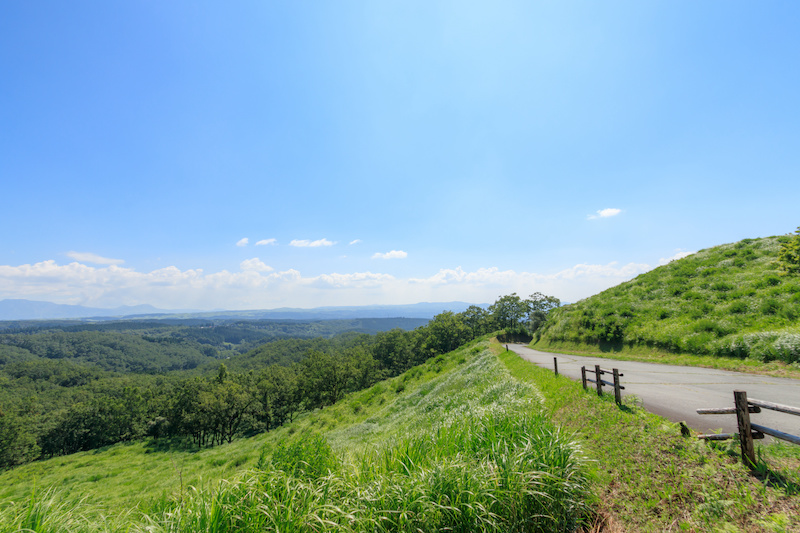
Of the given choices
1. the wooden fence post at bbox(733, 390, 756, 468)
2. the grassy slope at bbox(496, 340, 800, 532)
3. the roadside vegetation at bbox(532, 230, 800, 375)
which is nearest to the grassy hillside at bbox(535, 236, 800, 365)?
the roadside vegetation at bbox(532, 230, 800, 375)

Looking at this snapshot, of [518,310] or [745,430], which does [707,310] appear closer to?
[745,430]

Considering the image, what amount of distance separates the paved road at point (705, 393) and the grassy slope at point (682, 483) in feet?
3.29

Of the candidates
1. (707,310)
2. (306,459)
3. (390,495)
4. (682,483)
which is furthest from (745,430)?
(707,310)

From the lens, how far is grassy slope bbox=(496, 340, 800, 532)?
3.63 metres

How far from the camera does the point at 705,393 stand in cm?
794

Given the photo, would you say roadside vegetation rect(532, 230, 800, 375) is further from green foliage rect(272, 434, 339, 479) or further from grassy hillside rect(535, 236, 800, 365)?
green foliage rect(272, 434, 339, 479)

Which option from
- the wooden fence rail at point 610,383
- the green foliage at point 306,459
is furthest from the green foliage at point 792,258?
the green foliage at point 306,459

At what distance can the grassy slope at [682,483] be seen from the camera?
363 centimetres

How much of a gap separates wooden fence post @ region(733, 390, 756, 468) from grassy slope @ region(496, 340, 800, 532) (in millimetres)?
126

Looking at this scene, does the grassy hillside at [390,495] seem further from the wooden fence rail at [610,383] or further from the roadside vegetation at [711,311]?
the roadside vegetation at [711,311]

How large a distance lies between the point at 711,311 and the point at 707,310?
0.28 metres

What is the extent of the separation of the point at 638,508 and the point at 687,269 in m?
23.3

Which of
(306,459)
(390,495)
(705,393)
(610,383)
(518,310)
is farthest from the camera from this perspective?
(518,310)

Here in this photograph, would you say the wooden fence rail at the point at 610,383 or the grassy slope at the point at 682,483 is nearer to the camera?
the grassy slope at the point at 682,483
